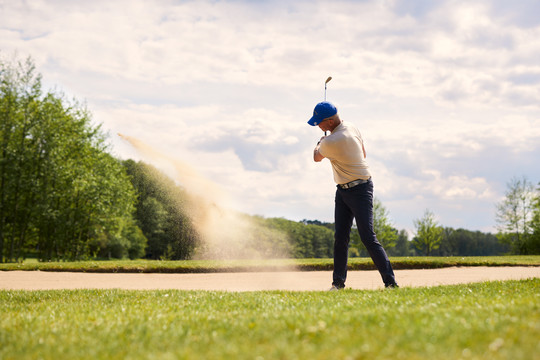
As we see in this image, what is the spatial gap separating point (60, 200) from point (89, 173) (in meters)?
3.57

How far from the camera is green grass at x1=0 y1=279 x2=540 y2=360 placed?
3.16m

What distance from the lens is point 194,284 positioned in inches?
433

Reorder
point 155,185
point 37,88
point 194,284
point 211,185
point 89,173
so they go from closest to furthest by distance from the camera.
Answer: point 194,284
point 211,185
point 155,185
point 37,88
point 89,173

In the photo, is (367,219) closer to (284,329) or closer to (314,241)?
(284,329)

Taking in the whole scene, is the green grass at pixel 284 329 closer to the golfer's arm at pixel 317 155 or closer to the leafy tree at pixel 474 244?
the golfer's arm at pixel 317 155

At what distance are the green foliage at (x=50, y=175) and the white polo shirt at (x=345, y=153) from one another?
82.0 feet

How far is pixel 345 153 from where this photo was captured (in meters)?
7.37

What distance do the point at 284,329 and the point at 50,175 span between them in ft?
92.9

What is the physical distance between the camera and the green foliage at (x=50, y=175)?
27562 millimetres

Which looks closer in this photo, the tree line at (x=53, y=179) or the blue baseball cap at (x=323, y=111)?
the blue baseball cap at (x=323, y=111)

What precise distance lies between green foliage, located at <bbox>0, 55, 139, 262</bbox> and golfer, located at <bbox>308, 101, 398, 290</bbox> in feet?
81.6

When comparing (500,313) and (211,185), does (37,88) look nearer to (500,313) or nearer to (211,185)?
(211,185)

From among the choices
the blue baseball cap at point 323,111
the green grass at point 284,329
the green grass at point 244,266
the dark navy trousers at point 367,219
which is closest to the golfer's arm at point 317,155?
the blue baseball cap at point 323,111

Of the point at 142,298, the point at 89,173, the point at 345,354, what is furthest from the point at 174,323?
the point at 89,173
